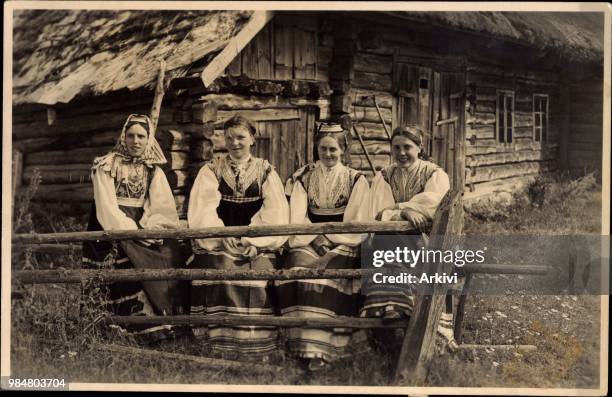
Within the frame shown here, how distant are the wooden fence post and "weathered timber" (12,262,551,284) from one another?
0.87 feet

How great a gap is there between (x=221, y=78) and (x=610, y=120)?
2.88 metres

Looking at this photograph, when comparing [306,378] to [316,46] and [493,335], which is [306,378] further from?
[316,46]

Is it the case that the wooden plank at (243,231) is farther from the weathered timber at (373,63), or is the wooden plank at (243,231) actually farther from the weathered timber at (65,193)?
the weathered timber at (373,63)

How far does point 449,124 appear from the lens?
18.6 ft

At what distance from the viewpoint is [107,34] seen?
5.32 m

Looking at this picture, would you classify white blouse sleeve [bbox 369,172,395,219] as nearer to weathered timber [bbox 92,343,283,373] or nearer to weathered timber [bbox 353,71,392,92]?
weathered timber [bbox 353,71,392,92]

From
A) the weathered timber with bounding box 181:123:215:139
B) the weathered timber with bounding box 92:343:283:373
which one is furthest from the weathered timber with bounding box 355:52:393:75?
the weathered timber with bounding box 92:343:283:373

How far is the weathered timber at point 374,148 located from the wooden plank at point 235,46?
1.13m

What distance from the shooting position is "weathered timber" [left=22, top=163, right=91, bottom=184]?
5305 millimetres

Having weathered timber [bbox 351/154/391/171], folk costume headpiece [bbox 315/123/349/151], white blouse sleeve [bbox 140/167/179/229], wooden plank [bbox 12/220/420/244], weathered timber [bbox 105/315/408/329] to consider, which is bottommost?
weathered timber [bbox 105/315/408/329]

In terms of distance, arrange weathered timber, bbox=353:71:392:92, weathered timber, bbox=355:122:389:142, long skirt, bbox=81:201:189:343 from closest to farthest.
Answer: long skirt, bbox=81:201:189:343, weathered timber, bbox=355:122:389:142, weathered timber, bbox=353:71:392:92

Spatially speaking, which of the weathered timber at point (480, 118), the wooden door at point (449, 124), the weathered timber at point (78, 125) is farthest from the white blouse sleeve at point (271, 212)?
the weathered timber at point (480, 118)

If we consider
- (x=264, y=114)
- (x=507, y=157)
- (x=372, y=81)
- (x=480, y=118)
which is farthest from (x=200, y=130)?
(x=507, y=157)

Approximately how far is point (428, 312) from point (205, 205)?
1.79 meters
